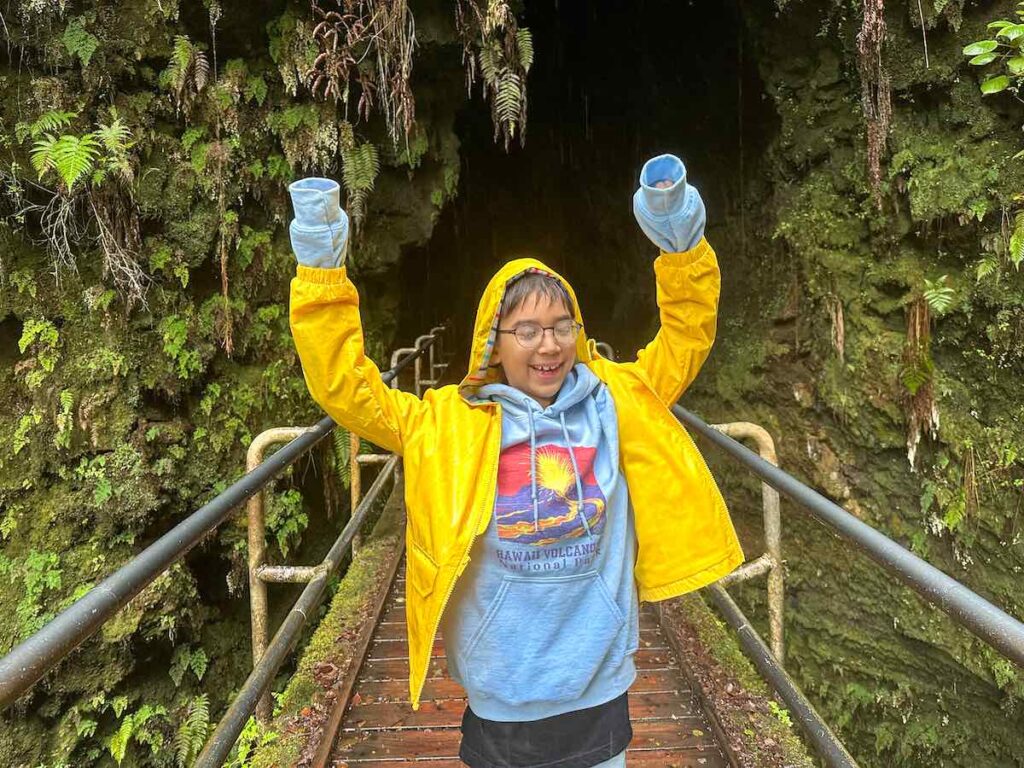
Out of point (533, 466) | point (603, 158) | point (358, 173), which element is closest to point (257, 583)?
point (533, 466)

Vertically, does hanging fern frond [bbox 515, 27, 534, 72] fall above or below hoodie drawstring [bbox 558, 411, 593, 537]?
above

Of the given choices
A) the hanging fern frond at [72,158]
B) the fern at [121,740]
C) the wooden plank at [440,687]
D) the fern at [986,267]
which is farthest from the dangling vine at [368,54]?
the fern at [121,740]

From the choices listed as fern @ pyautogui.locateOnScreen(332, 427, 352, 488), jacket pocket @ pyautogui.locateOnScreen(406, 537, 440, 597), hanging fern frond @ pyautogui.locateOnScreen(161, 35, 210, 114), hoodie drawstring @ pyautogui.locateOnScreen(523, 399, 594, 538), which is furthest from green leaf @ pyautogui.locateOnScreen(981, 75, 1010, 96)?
hanging fern frond @ pyautogui.locateOnScreen(161, 35, 210, 114)

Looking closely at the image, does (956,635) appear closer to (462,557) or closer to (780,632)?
(780,632)

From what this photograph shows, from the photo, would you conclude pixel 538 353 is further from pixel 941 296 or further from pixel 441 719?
pixel 941 296

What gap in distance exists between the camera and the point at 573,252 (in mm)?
13531

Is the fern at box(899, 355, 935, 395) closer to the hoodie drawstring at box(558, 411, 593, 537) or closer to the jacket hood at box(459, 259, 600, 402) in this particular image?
the jacket hood at box(459, 259, 600, 402)

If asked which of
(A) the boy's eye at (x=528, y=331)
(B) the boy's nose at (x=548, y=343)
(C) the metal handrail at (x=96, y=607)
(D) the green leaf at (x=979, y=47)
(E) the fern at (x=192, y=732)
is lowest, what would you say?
(E) the fern at (x=192, y=732)

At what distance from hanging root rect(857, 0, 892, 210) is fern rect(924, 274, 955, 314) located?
861mm

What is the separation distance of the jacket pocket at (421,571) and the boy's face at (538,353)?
→ 45cm

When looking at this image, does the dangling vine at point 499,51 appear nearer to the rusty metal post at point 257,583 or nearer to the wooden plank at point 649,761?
the rusty metal post at point 257,583

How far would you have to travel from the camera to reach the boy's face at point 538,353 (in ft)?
4.96

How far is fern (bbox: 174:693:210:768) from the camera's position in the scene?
14.4 feet

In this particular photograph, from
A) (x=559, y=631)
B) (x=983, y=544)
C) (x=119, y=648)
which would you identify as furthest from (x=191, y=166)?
(x=983, y=544)
